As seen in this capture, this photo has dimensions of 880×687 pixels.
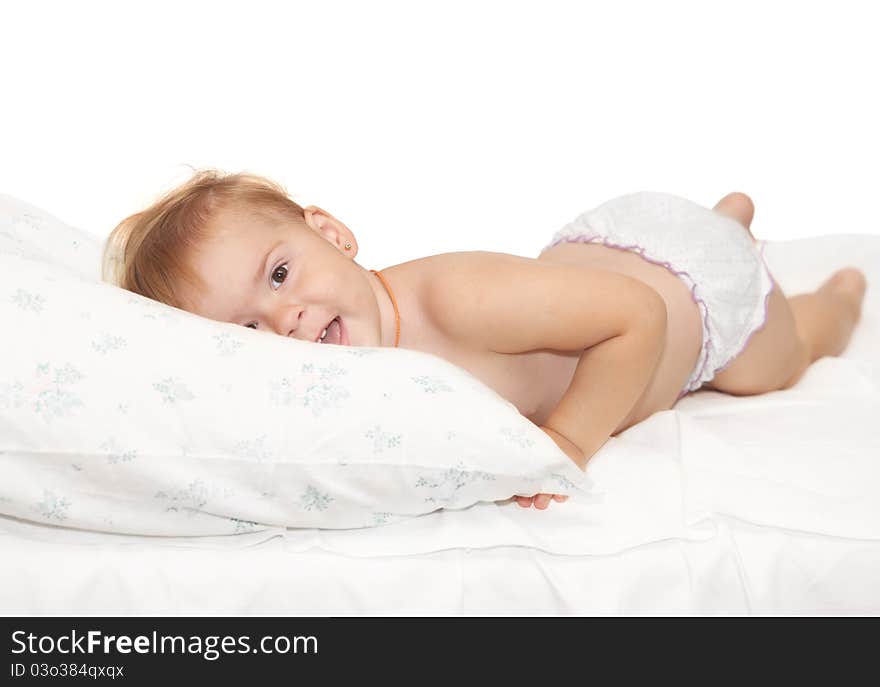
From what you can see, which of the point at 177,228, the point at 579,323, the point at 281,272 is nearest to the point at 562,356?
the point at 579,323

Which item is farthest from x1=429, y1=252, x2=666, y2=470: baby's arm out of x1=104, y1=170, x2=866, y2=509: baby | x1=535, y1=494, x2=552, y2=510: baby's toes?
x1=535, y1=494, x2=552, y2=510: baby's toes

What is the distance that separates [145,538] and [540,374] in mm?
686

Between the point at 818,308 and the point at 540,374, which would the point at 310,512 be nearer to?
the point at 540,374

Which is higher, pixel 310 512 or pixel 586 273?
pixel 586 273

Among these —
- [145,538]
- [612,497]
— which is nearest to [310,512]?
[145,538]

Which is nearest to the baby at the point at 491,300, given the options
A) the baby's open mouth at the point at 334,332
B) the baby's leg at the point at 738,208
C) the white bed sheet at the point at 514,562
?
the baby's open mouth at the point at 334,332

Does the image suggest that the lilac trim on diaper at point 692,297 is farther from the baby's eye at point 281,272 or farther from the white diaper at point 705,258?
the baby's eye at point 281,272

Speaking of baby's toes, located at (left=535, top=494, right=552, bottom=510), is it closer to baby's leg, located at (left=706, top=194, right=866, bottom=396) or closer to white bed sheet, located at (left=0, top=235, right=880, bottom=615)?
white bed sheet, located at (left=0, top=235, right=880, bottom=615)

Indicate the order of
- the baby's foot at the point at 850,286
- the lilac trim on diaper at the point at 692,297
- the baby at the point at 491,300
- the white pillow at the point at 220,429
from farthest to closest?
the baby's foot at the point at 850,286 → the lilac trim on diaper at the point at 692,297 → the baby at the point at 491,300 → the white pillow at the point at 220,429

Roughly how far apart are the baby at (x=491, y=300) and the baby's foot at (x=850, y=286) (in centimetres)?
37

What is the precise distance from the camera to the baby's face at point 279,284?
4.73 ft

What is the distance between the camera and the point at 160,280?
1.51 m
